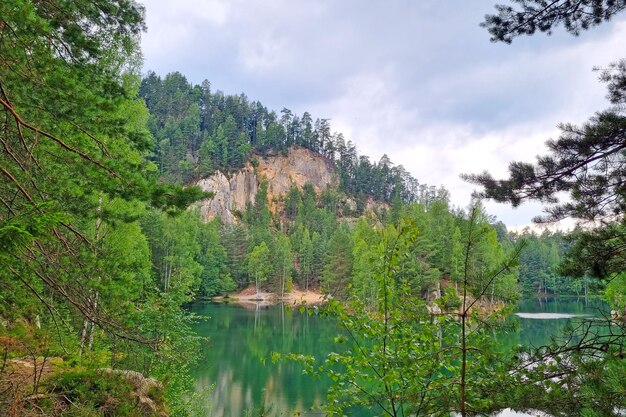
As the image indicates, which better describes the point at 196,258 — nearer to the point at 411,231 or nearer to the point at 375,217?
the point at 375,217

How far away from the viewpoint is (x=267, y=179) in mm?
83188

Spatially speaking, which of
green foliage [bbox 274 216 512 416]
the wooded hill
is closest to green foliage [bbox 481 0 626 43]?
green foliage [bbox 274 216 512 416]

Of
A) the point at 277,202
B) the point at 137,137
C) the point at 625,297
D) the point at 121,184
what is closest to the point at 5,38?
the point at 137,137

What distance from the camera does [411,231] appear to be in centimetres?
349

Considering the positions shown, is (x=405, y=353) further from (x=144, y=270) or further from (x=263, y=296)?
(x=263, y=296)

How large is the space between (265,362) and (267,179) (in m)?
75.9

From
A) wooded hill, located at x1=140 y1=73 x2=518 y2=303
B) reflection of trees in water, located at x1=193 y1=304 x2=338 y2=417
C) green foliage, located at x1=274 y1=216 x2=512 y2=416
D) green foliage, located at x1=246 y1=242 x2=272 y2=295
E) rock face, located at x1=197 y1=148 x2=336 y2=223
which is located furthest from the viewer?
rock face, located at x1=197 y1=148 x2=336 y2=223

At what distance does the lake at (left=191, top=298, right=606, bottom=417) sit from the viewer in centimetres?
1335

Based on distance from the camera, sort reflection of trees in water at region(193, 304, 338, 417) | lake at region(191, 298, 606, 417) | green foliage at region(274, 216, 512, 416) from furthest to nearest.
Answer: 1. reflection of trees in water at region(193, 304, 338, 417)
2. lake at region(191, 298, 606, 417)
3. green foliage at region(274, 216, 512, 416)

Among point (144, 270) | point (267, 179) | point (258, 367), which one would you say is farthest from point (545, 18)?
point (267, 179)

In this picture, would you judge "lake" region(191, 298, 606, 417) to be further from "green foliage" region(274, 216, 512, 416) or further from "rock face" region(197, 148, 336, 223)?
"rock face" region(197, 148, 336, 223)

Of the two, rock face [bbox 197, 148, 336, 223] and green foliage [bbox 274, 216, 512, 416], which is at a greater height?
rock face [bbox 197, 148, 336, 223]

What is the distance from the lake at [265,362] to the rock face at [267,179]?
3949cm

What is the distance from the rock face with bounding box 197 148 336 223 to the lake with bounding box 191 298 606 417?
130ft
